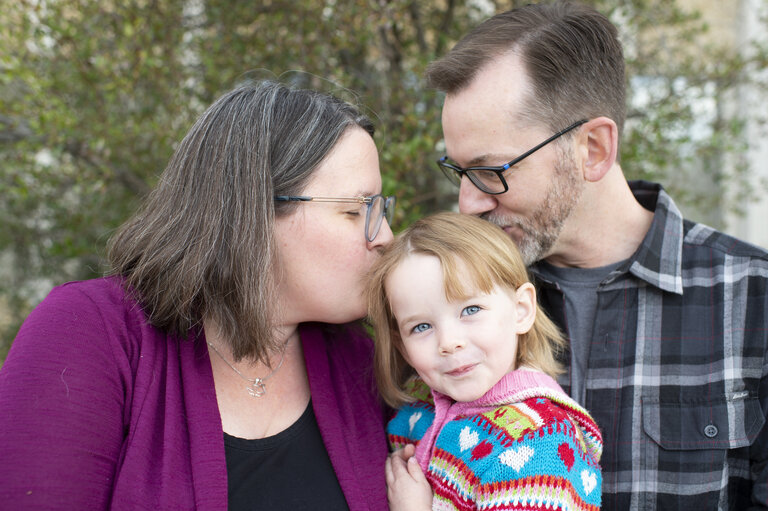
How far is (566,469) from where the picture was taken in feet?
6.17

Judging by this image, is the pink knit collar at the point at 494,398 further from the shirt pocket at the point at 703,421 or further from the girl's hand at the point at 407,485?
the shirt pocket at the point at 703,421

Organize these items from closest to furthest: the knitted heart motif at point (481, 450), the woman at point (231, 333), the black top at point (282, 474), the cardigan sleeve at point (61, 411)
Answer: the cardigan sleeve at point (61, 411) → the woman at point (231, 333) → the knitted heart motif at point (481, 450) → the black top at point (282, 474)

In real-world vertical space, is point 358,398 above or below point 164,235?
below

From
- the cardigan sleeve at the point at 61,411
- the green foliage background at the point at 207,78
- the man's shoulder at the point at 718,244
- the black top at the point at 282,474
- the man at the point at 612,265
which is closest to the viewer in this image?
the cardigan sleeve at the point at 61,411

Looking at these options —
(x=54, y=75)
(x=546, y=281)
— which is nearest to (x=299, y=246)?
(x=546, y=281)

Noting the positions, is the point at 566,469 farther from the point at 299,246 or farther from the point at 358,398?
the point at 299,246

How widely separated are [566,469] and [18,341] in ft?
5.12

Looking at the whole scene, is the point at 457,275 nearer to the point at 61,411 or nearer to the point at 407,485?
the point at 407,485

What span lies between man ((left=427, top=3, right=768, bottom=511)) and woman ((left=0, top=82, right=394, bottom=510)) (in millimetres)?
449

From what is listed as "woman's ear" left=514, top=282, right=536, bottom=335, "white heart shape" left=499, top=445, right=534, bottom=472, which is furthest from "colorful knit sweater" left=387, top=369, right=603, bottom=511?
"woman's ear" left=514, top=282, right=536, bottom=335

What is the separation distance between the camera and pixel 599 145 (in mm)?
2568

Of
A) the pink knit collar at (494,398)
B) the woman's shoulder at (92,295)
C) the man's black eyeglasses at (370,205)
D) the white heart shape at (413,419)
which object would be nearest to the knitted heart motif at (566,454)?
the pink knit collar at (494,398)

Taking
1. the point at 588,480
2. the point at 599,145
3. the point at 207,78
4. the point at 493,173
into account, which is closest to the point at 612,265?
the point at 599,145

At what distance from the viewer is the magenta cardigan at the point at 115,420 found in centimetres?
173
